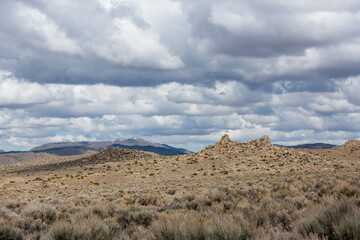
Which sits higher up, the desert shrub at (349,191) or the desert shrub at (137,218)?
the desert shrub at (349,191)

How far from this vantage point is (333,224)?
19.5ft

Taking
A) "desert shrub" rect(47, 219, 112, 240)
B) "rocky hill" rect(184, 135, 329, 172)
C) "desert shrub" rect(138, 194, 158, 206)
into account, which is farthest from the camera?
"rocky hill" rect(184, 135, 329, 172)

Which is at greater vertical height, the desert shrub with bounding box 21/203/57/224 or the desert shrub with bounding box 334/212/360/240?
the desert shrub with bounding box 334/212/360/240

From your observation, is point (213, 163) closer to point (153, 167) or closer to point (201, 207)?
point (153, 167)

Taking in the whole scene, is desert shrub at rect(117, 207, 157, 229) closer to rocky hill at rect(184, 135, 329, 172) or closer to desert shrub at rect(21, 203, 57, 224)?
desert shrub at rect(21, 203, 57, 224)

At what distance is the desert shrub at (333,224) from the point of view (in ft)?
18.6

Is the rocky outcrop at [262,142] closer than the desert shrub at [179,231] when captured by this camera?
Result: No

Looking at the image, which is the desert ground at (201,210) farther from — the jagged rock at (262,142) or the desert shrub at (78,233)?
the jagged rock at (262,142)

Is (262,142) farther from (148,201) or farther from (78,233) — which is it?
(78,233)

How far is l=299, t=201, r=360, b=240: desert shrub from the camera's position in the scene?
18.6 ft

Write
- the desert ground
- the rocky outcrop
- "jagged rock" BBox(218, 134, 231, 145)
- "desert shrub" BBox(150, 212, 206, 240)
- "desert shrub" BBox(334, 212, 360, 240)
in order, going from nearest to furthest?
"desert shrub" BBox(334, 212, 360, 240) → "desert shrub" BBox(150, 212, 206, 240) → the desert ground → the rocky outcrop → "jagged rock" BBox(218, 134, 231, 145)

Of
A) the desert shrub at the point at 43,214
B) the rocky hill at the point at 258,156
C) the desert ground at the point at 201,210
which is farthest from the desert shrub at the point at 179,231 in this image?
the rocky hill at the point at 258,156

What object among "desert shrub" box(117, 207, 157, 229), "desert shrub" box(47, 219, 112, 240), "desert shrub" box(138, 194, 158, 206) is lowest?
"desert shrub" box(138, 194, 158, 206)

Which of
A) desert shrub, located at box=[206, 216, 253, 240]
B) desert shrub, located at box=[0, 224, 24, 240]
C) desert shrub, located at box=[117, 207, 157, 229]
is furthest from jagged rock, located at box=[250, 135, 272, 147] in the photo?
desert shrub, located at box=[0, 224, 24, 240]
